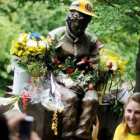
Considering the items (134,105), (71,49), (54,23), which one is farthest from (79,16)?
(54,23)

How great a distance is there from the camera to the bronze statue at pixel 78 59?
480cm

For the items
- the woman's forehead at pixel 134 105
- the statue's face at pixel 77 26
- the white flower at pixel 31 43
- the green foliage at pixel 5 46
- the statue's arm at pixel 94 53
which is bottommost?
the green foliage at pixel 5 46

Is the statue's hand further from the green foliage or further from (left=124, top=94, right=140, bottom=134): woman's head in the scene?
the green foliage

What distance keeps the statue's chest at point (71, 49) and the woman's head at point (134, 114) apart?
6.93 feet

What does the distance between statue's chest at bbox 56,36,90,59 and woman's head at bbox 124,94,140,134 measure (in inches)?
83.2

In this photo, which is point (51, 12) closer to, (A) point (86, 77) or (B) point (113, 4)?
(B) point (113, 4)

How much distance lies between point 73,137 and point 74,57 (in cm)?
107

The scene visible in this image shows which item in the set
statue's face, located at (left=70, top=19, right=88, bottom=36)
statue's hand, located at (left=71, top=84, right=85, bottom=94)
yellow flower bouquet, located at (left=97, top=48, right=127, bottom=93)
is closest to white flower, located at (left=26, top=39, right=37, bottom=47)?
statue's face, located at (left=70, top=19, right=88, bottom=36)

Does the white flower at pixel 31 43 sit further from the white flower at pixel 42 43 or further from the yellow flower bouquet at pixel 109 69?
the yellow flower bouquet at pixel 109 69

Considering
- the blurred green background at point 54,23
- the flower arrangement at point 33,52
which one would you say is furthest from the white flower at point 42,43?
the blurred green background at point 54,23

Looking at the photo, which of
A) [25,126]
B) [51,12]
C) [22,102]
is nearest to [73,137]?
[22,102]

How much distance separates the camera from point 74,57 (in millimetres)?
5254

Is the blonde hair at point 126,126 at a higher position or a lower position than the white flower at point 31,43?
lower

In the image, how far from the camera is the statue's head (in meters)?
5.02
